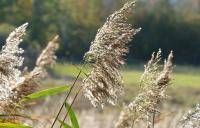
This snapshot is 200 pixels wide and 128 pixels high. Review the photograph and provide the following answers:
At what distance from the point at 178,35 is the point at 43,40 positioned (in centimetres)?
1860

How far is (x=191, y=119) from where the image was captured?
3.47m

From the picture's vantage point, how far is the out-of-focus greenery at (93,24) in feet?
264

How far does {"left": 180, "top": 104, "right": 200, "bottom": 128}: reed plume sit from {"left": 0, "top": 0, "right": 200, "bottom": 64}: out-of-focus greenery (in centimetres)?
7033

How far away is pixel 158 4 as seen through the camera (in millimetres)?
98250

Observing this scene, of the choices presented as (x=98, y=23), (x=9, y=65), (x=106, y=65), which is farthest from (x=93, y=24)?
(x=9, y=65)

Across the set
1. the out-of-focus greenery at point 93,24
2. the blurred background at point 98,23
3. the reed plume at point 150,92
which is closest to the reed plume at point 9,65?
the reed plume at point 150,92

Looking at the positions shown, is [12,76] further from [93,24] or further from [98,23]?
[98,23]

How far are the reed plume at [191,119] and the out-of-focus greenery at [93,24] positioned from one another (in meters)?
70.3

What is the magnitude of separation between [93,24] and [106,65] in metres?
91.4

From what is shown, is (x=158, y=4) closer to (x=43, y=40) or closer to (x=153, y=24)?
(x=153, y=24)

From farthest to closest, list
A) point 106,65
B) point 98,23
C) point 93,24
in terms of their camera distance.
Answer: point 98,23 < point 93,24 < point 106,65

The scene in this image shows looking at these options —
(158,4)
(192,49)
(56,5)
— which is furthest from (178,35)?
Answer: (56,5)

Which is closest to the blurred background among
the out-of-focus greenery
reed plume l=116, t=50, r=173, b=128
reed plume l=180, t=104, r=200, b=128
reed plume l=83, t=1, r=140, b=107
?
the out-of-focus greenery

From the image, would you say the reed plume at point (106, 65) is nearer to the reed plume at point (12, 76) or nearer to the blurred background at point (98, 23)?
the reed plume at point (12, 76)
